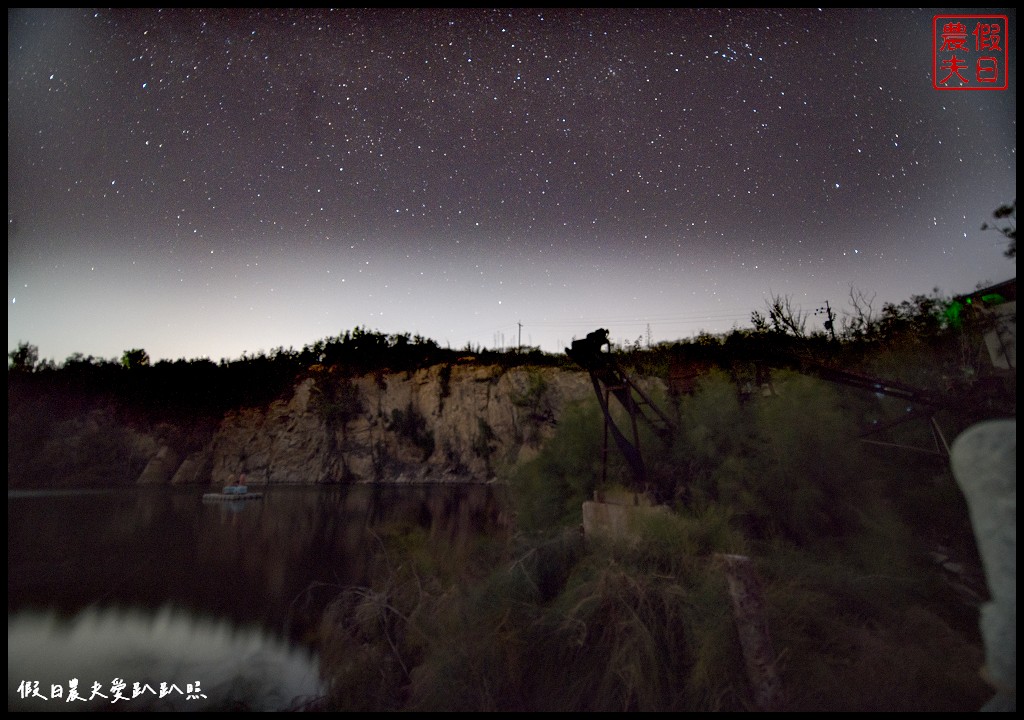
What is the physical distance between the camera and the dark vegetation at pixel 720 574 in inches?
217

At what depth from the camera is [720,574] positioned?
6.04m

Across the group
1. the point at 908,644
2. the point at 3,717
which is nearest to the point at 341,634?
the point at 3,717

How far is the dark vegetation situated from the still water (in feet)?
5.50

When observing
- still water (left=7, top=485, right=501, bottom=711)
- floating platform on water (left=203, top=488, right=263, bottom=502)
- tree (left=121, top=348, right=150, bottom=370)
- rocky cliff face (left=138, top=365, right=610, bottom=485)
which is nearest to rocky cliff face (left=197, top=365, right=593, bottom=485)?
rocky cliff face (left=138, top=365, right=610, bottom=485)

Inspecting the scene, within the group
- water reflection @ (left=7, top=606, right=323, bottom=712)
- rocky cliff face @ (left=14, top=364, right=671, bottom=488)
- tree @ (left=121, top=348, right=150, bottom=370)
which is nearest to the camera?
water reflection @ (left=7, top=606, right=323, bottom=712)

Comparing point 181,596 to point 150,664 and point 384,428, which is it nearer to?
point 150,664

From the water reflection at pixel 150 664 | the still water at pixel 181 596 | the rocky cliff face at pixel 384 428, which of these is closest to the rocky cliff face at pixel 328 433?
the rocky cliff face at pixel 384 428

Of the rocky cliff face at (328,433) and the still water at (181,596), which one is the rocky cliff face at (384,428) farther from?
the still water at (181,596)

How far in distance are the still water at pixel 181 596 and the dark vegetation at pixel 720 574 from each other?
1676 millimetres

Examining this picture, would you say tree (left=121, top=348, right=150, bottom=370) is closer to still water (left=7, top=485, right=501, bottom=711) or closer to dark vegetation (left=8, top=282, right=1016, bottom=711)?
still water (left=7, top=485, right=501, bottom=711)

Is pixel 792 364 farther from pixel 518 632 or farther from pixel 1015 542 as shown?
pixel 1015 542

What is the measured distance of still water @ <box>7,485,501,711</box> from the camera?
841 cm

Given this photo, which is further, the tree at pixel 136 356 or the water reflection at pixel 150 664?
the tree at pixel 136 356

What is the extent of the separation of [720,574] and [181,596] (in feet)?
47.1
